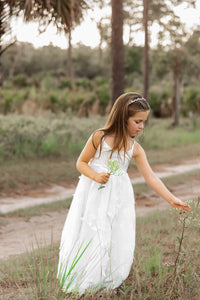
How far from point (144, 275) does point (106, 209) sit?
2.33 feet

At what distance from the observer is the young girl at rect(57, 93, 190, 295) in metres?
3.15

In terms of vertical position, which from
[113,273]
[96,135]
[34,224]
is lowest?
[34,224]

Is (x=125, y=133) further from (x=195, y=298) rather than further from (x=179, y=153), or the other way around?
(x=179, y=153)

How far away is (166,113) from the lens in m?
24.8

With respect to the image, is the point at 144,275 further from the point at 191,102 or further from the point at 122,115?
the point at 191,102

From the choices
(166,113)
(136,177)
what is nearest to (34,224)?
(136,177)

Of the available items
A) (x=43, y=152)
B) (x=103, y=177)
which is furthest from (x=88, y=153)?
(x=43, y=152)

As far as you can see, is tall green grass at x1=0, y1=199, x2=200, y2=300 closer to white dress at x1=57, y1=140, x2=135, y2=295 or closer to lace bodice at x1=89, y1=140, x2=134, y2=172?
white dress at x1=57, y1=140, x2=135, y2=295

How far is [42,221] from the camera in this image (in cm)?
656

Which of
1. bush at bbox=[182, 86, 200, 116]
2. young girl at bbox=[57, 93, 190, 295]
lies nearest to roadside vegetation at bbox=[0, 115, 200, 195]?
young girl at bbox=[57, 93, 190, 295]

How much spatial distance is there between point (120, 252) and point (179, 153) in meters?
10.9

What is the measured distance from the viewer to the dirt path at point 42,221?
524 centimetres

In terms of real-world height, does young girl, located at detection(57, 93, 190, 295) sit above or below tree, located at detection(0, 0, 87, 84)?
below

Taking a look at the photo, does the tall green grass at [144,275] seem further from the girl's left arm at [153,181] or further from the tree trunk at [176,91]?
the tree trunk at [176,91]
